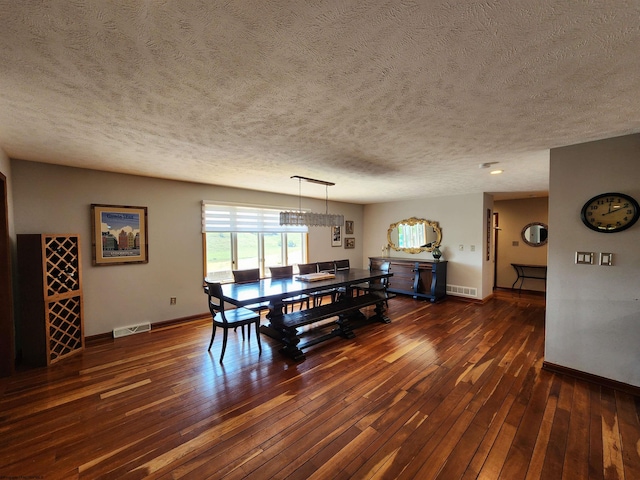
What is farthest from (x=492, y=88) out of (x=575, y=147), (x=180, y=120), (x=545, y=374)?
(x=545, y=374)

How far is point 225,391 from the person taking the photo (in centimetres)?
246

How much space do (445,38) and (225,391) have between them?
9.81ft

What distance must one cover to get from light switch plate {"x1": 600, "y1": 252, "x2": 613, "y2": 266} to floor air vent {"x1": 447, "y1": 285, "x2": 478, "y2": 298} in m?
3.25

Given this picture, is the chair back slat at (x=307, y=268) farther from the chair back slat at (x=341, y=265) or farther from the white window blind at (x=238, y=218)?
the white window blind at (x=238, y=218)

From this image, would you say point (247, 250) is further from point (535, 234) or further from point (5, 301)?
point (535, 234)

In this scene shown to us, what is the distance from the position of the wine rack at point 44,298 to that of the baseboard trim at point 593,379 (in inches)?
213

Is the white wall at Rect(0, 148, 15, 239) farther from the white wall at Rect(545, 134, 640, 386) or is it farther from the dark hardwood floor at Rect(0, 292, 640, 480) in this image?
the white wall at Rect(545, 134, 640, 386)

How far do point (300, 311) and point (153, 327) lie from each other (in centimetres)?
230

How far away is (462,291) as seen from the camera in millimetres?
5789

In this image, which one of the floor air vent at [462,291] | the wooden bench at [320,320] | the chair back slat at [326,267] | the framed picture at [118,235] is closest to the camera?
the wooden bench at [320,320]

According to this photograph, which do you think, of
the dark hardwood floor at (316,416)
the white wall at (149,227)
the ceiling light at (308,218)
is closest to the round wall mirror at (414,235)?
the ceiling light at (308,218)

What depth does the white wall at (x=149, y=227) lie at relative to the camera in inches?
128

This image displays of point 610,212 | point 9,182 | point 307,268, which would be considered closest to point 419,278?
point 307,268

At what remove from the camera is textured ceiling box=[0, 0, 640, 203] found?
1074 mm
